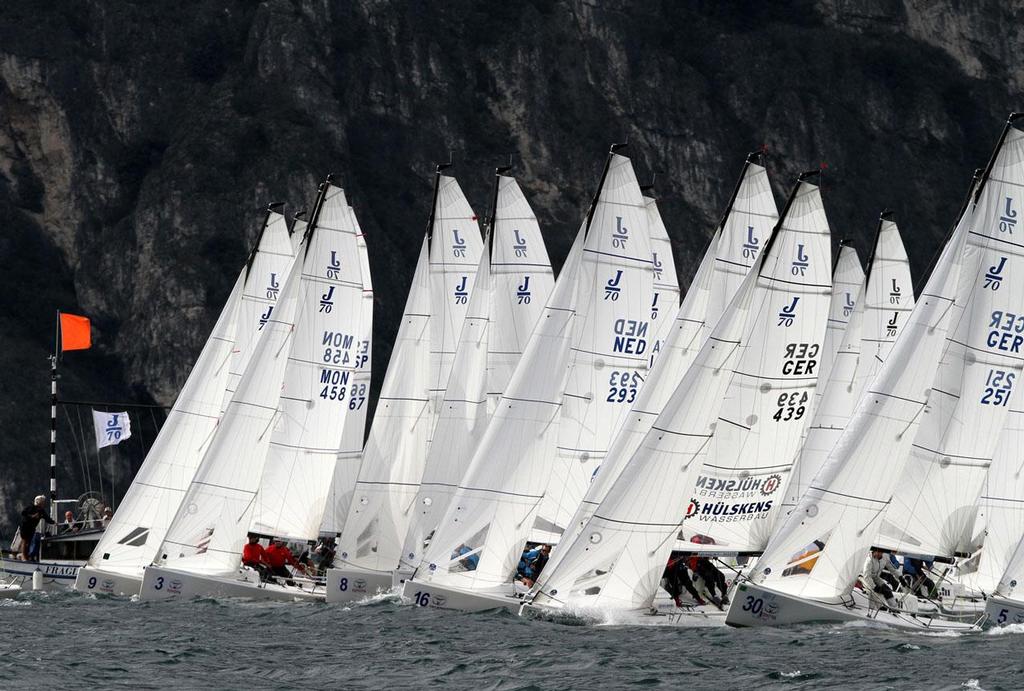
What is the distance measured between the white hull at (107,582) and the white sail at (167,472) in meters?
0.21

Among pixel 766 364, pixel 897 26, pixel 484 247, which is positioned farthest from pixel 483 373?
pixel 897 26

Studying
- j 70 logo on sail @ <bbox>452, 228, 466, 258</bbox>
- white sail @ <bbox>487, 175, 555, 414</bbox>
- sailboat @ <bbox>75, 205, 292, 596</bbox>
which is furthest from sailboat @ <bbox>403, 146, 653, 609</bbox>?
sailboat @ <bbox>75, 205, 292, 596</bbox>

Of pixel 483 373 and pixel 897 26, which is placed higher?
pixel 897 26

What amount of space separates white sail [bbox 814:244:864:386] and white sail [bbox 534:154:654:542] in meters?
8.34

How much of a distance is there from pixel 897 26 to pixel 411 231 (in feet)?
88.5

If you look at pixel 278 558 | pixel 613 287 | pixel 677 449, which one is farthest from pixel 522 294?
pixel 677 449

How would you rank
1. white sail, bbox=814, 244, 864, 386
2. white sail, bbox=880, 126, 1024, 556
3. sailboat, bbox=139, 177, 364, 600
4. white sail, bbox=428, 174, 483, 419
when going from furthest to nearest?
white sail, bbox=814, 244, 864, 386 → white sail, bbox=428, 174, 483, 419 → sailboat, bbox=139, 177, 364, 600 → white sail, bbox=880, 126, 1024, 556

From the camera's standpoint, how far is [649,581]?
28.7 metres

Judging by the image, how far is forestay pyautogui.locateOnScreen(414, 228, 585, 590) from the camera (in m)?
30.3

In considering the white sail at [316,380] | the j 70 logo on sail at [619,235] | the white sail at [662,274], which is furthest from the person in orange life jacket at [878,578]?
the white sail at [316,380]

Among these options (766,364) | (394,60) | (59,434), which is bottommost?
(59,434)

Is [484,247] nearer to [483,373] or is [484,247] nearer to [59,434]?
[483,373]

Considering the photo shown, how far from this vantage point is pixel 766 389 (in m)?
30.5

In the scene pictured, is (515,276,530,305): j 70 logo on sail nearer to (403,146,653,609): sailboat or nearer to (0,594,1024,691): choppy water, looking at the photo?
(403,146,653,609): sailboat
